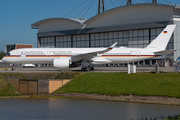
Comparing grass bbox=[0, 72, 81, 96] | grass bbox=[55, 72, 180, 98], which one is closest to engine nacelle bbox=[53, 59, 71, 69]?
grass bbox=[0, 72, 81, 96]

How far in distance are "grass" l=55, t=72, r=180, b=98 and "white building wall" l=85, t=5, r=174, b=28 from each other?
33.6 m

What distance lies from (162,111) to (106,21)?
5007 centimetres

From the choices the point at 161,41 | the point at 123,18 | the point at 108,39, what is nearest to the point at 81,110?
the point at 161,41

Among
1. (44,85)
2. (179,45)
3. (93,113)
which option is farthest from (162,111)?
(179,45)

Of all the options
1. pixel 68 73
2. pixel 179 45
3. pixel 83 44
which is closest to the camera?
pixel 68 73

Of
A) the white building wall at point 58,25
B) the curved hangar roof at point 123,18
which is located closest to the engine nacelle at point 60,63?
the curved hangar roof at point 123,18

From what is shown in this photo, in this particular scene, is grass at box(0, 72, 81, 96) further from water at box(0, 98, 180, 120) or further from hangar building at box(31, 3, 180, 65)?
hangar building at box(31, 3, 180, 65)

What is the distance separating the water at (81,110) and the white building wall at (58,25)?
50.9m

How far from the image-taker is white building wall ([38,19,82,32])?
2753 inches

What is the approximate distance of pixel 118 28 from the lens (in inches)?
2393

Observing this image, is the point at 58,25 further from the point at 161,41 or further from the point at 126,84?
the point at 126,84

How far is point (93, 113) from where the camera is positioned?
1645 centimetres

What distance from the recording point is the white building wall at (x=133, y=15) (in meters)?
54.5

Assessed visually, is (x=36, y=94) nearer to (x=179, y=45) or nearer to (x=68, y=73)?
(x=68, y=73)
